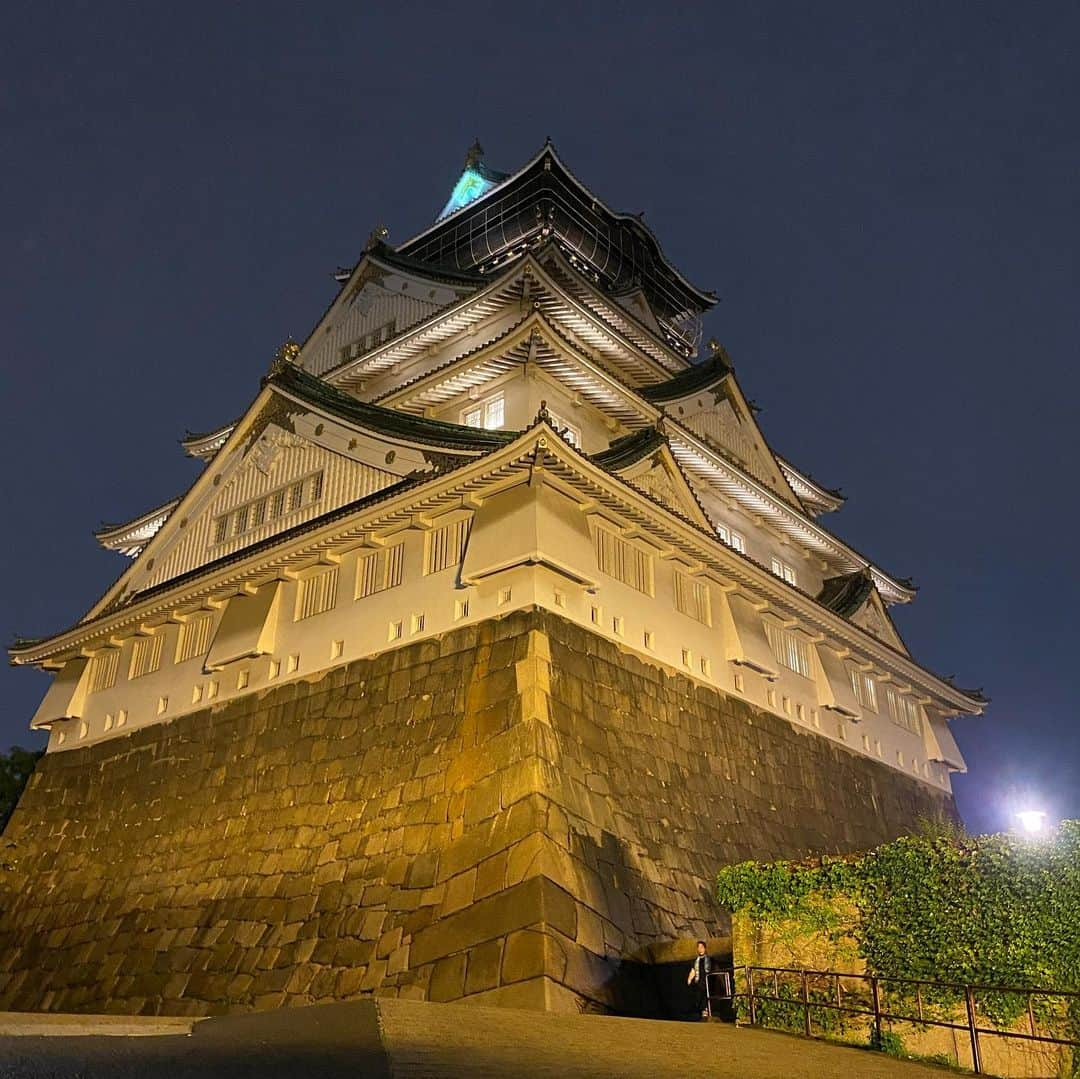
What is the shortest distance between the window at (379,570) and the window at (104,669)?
22.7 ft

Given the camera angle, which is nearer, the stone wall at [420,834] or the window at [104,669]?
the stone wall at [420,834]

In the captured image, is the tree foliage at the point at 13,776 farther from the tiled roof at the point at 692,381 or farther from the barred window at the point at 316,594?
the tiled roof at the point at 692,381

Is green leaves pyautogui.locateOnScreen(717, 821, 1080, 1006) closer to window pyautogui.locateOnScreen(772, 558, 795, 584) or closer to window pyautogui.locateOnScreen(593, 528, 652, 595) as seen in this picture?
window pyautogui.locateOnScreen(593, 528, 652, 595)

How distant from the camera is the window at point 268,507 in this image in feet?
63.7

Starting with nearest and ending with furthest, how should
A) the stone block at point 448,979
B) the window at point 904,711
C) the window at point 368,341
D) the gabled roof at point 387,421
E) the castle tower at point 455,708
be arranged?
the stone block at point 448,979
the castle tower at point 455,708
the gabled roof at point 387,421
the window at point 904,711
the window at point 368,341

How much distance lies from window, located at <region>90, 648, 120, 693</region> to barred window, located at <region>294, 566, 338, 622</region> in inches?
212

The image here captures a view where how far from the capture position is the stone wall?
1223 centimetres

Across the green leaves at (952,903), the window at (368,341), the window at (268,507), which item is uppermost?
the window at (368,341)

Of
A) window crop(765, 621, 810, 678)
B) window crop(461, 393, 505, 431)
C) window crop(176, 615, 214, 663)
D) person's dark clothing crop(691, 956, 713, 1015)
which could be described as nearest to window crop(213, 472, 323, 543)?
window crop(176, 615, 214, 663)

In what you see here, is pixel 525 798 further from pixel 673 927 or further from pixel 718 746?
pixel 718 746

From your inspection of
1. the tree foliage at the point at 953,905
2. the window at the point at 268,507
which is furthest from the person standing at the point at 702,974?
the window at the point at 268,507

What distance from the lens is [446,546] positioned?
1661 centimetres

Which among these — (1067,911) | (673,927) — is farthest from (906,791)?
(1067,911)

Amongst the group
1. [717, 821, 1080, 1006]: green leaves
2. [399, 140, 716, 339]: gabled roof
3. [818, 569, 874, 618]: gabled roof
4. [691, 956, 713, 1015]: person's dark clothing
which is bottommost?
[691, 956, 713, 1015]: person's dark clothing
